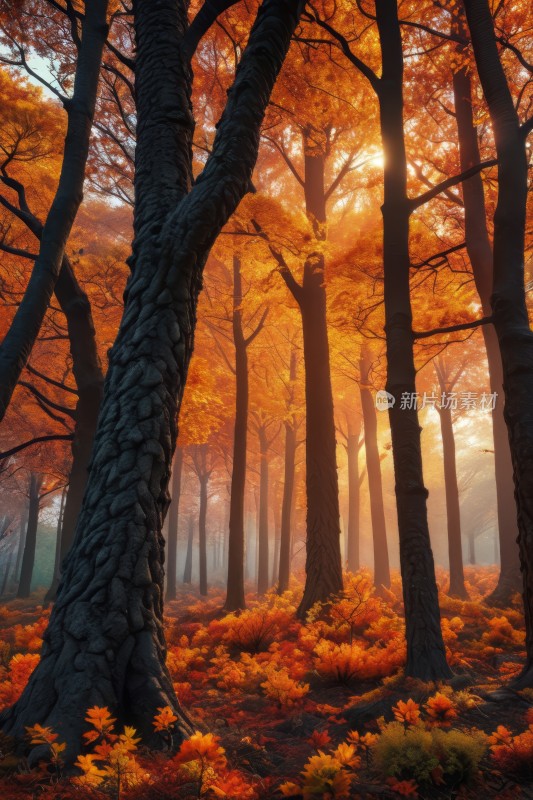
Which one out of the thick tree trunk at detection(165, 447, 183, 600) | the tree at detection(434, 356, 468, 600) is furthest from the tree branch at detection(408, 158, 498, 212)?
the thick tree trunk at detection(165, 447, 183, 600)

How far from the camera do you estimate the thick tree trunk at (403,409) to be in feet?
13.8

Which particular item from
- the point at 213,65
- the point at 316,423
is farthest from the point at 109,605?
the point at 213,65

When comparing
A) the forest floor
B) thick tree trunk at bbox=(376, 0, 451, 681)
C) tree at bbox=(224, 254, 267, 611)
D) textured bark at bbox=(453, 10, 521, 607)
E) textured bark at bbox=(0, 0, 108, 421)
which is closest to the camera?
the forest floor

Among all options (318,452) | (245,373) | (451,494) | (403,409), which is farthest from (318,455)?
(451,494)

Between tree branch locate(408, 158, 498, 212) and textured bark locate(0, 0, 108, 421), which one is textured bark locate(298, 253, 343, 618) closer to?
tree branch locate(408, 158, 498, 212)

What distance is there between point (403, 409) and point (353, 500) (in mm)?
13784

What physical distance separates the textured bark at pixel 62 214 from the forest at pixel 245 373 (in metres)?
0.03

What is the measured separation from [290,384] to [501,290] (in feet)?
33.6

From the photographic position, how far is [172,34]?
3795mm

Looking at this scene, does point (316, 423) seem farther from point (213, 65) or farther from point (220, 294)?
point (213, 65)

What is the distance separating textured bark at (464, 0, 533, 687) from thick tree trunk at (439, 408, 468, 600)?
9040 mm

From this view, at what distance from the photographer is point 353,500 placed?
1780cm

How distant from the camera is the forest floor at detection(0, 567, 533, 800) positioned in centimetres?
184

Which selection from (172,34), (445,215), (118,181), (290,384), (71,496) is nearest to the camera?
(172,34)
